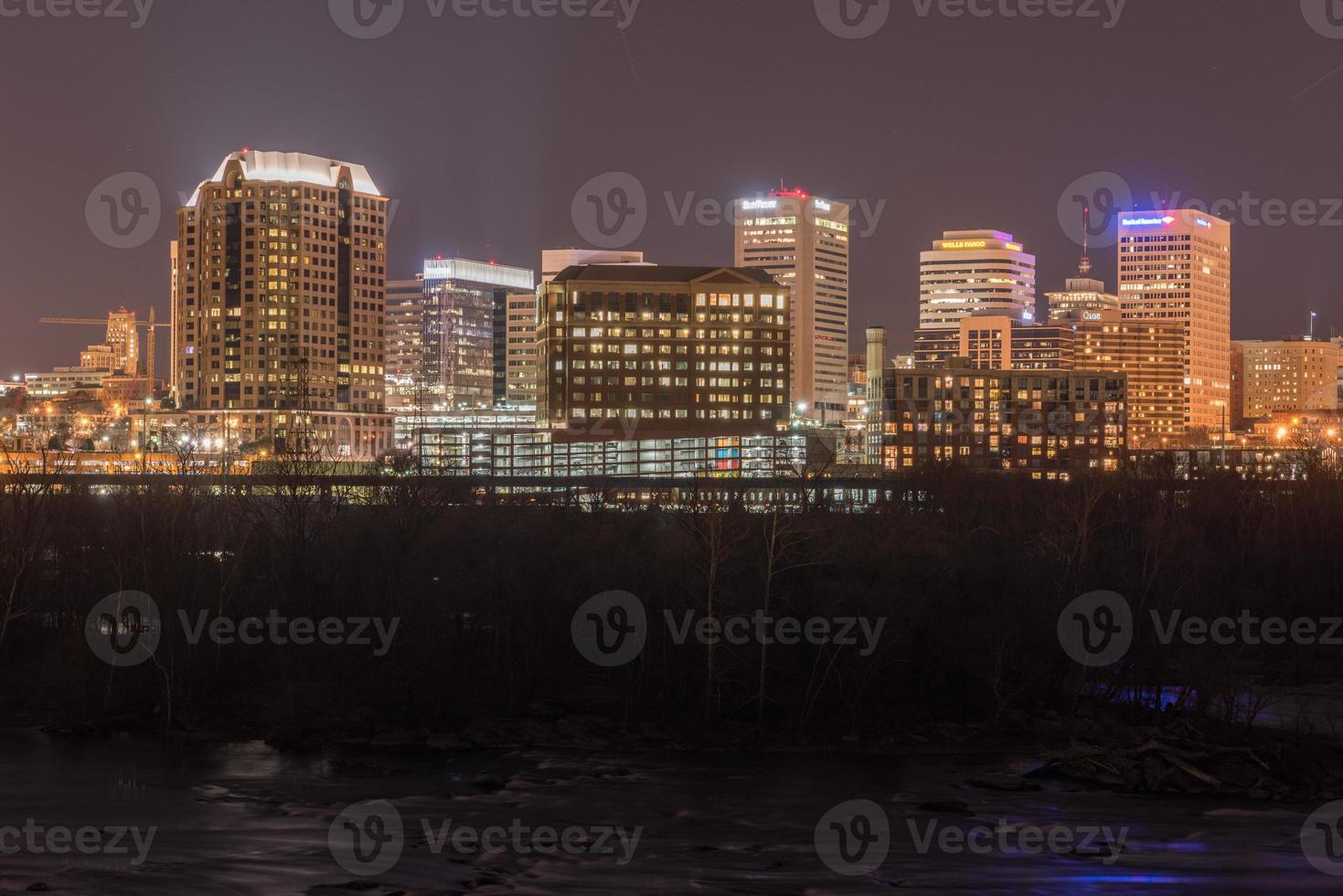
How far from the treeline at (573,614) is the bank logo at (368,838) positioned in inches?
354

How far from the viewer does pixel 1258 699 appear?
129 ft

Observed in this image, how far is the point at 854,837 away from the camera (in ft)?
96.8

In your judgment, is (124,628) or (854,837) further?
(124,628)

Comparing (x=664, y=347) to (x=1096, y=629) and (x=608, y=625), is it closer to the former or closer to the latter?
(x=608, y=625)

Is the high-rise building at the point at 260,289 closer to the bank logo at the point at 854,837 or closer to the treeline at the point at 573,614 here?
the treeline at the point at 573,614

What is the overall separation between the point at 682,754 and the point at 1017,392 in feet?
394

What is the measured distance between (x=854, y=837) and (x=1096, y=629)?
716 inches

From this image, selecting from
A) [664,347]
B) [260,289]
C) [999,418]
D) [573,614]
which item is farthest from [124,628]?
[260,289]

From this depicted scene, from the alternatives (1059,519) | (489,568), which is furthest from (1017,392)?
(489,568)

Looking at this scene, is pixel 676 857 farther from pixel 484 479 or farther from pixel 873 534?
pixel 484 479

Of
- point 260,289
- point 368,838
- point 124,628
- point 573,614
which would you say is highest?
point 260,289

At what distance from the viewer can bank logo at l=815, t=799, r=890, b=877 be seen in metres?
27.5

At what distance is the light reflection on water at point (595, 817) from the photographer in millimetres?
26250

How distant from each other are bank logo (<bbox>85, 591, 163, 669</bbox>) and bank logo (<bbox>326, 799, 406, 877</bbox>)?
1364cm
